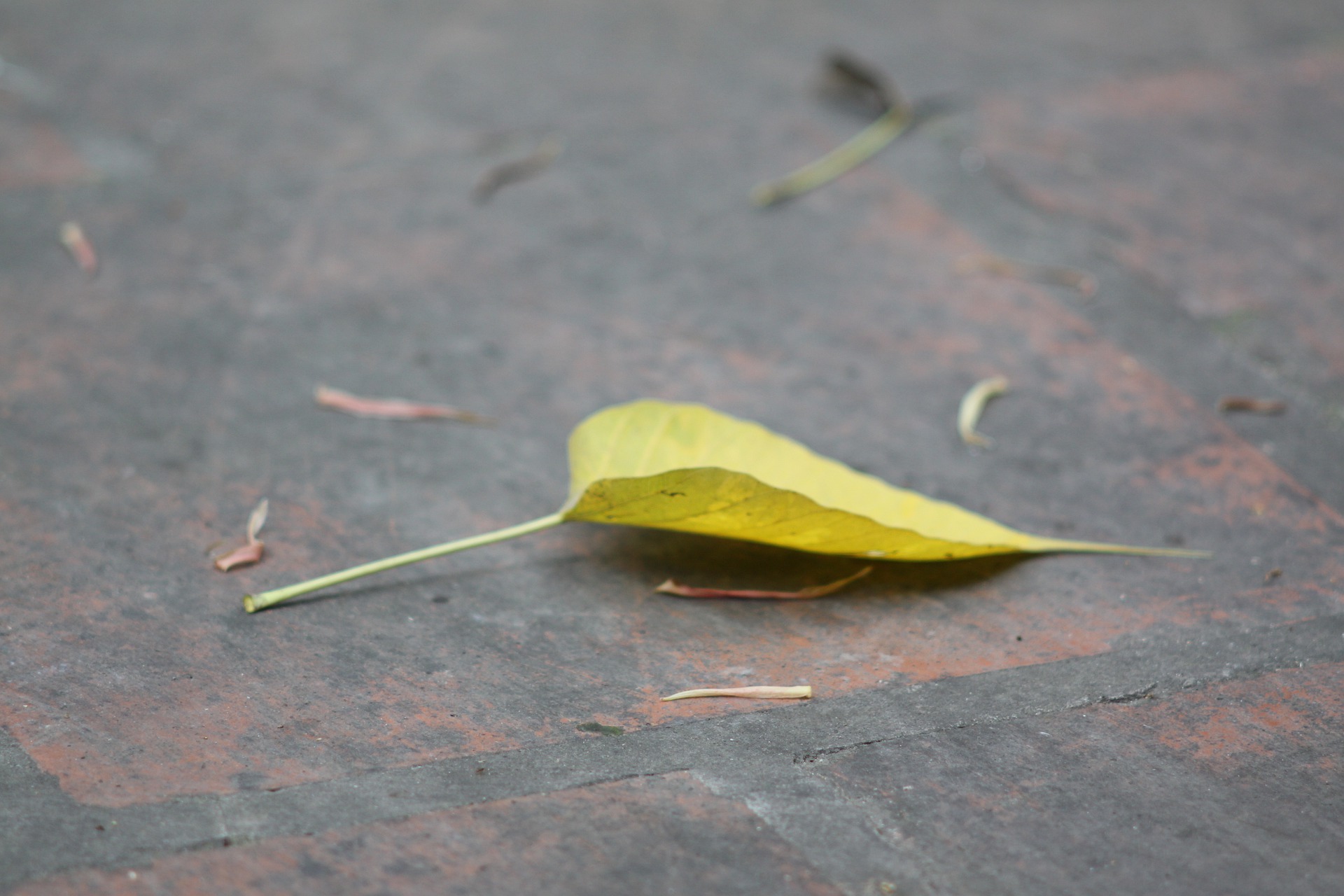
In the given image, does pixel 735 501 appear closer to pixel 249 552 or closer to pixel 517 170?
pixel 249 552

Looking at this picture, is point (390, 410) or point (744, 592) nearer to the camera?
point (744, 592)

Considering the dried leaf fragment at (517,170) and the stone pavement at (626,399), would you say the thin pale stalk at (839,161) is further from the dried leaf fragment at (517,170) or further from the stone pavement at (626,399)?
the dried leaf fragment at (517,170)

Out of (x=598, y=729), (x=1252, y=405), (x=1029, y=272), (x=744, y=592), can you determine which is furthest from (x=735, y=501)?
(x=1029, y=272)

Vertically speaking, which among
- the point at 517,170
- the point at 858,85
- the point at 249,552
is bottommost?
the point at 249,552

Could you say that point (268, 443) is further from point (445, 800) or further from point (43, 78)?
point (43, 78)

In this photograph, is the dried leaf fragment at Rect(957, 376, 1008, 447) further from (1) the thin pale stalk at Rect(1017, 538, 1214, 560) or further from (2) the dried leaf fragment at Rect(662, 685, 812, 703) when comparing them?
(2) the dried leaf fragment at Rect(662, 685, 812, 703)

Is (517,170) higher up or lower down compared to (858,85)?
lower down

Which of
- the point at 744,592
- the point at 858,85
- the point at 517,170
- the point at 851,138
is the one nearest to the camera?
the point at 744,592

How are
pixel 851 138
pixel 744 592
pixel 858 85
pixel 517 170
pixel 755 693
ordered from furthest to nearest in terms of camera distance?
pixel 858 85
pixel 851 138
pixel 517 170
pixel 744 592
pixel 755 693
